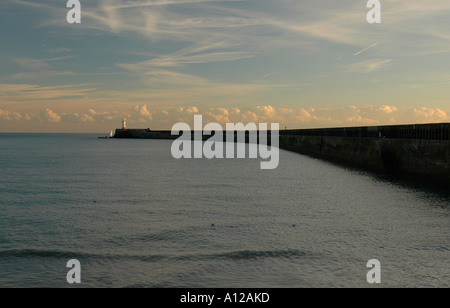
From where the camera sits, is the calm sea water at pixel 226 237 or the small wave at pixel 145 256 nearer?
the calm sea water at pixel 226 237

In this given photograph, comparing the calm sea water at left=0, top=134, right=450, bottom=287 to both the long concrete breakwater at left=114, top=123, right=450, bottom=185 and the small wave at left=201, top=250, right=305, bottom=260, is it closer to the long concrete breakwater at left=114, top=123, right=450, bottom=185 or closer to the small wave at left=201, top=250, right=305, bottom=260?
the small wave at left=201, top=250, right=305, bottom=260

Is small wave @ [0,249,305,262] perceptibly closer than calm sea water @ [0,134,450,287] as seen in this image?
No

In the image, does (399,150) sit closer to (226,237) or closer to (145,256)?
(226,237)

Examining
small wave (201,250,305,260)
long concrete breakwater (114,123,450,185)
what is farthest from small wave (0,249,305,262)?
long concrete breakwater (114,123,450,185)

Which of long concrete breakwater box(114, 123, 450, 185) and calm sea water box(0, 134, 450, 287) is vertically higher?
long concrete breakwater box(114, 123, 450, 185)

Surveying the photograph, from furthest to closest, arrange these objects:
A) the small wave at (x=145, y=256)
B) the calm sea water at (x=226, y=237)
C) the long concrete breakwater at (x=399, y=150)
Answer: the long concrete breakwater at (x=399, y=150), the small wave at (x=145, y=256), the calm sea water at (x=226, y=237)

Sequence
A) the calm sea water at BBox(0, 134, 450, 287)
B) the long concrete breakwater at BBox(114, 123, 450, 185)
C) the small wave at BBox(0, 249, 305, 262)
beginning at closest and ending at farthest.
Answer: the calm sea water at BBox(0, 134, 450, 287)
the small wave at BBox(0, 249, 305, 262)
the long concrete breakwater at BBox(114, 123, 450, 185)

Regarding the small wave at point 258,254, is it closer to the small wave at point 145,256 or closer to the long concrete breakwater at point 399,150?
the small wave at point 145,256

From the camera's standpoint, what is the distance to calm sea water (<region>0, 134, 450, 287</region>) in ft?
26.3

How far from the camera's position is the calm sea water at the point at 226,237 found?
8.02m

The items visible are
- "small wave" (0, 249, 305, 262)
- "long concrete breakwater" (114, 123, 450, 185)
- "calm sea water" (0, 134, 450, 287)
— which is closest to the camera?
"calm sea water" (0, 134, 450, 287)

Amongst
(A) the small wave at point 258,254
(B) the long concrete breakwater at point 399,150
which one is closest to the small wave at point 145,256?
(A) the small wave at point 258,254

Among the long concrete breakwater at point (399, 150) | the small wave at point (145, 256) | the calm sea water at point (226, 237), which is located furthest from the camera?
the long concrete breakwater at point (399, 150)

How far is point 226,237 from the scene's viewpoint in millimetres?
11109
